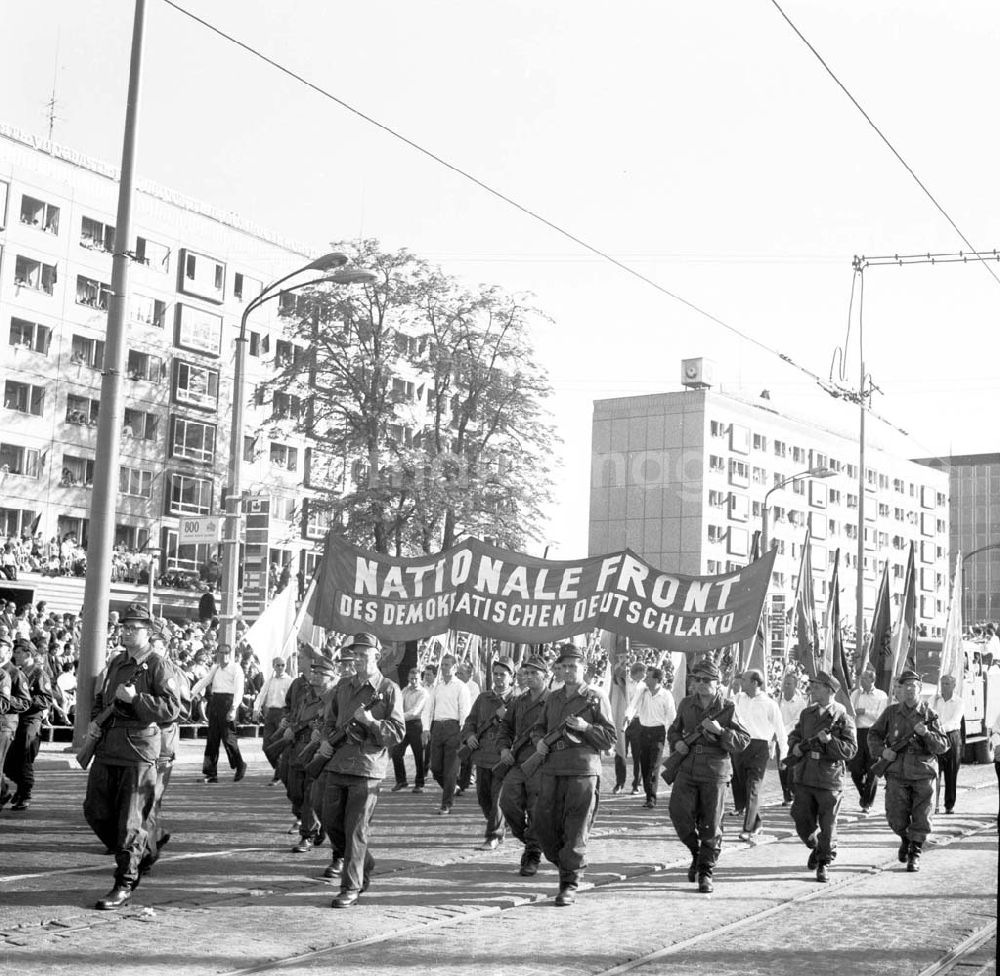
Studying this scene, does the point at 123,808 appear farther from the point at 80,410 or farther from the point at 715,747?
the point at 80,410

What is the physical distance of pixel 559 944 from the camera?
891 cm

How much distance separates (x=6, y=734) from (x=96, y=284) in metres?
40.9

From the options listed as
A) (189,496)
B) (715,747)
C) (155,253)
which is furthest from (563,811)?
(155,253)

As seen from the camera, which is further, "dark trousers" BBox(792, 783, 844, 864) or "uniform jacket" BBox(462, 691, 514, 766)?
"uniform jacket" BBox(462, 691, 514, 766)

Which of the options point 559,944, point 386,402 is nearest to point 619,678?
point 559,944

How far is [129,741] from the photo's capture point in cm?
1003

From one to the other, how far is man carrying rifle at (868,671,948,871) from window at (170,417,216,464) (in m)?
45.9

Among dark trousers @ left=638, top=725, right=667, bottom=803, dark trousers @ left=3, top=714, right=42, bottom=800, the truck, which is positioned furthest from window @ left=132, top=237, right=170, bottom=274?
dark trousers @ left=3, top=714, right=42, bottom=800

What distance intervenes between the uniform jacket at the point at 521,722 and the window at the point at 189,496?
4454 cm

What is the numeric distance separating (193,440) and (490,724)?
45.0 metres

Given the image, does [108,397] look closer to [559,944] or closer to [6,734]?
[6,734]

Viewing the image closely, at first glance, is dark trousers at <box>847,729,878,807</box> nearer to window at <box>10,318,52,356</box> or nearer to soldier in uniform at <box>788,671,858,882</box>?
soldier in uniform at <box>788,671,858,882</box>

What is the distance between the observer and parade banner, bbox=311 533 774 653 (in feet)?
57.3

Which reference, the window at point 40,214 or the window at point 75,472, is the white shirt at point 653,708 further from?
the window at point 40,214
